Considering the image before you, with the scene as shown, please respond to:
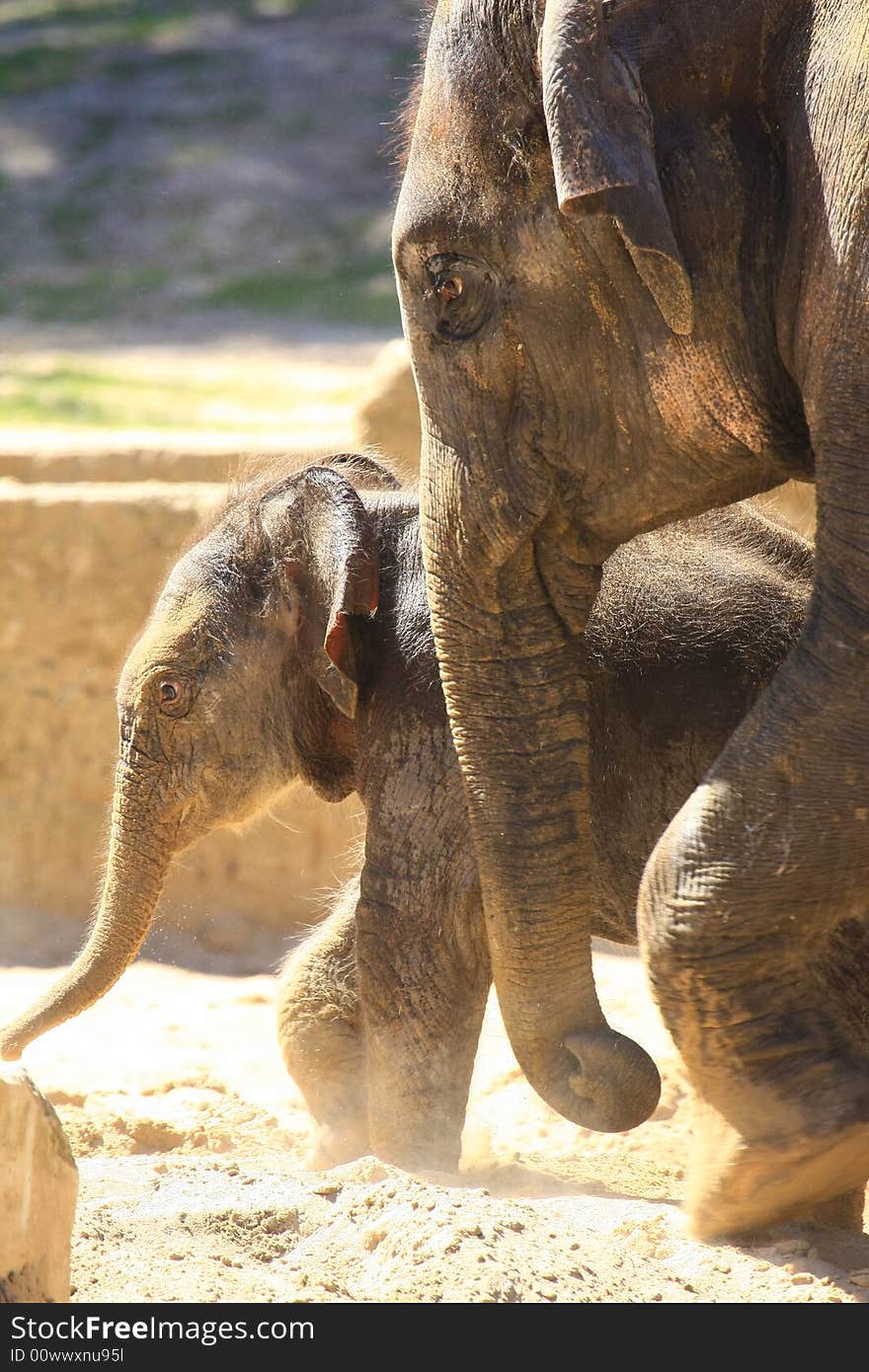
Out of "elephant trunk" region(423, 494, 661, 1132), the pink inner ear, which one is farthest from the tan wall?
"elephant trunk" region(423, 494, 661, 1132)

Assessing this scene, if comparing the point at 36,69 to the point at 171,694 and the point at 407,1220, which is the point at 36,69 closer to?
the point at 171,694

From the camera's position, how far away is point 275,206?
62.3ft

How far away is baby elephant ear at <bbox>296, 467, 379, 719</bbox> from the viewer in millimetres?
3893

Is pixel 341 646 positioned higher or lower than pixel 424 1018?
higher

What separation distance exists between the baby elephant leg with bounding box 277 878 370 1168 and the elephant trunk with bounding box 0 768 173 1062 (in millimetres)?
348

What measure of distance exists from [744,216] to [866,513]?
Answer: 0.45m

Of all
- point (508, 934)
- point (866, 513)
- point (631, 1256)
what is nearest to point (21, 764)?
point (508, 934)

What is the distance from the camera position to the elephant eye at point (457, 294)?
2795 millimetres

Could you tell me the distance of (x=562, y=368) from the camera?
110 inches

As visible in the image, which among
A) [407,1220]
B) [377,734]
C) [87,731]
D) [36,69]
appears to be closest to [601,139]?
[407,1220]

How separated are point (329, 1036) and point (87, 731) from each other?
217 centimetres

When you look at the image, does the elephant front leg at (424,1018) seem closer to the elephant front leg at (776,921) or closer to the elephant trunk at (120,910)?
the elephant trunk at (120,910)

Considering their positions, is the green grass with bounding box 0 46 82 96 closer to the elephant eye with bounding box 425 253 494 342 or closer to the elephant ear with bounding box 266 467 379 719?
the elephant ear with bounding box 266 467 379 719

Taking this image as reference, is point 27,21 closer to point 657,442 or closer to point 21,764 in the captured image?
point 21,764
